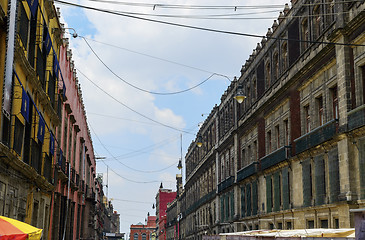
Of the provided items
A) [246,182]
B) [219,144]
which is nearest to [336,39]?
[246,182]

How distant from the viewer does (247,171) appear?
117 feet

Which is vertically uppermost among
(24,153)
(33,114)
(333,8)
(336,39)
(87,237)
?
(333,8)

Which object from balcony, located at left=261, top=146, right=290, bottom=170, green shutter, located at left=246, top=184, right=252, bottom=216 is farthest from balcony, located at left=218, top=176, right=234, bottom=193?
balcony, located at left=261, top=146, right=290, bottom=170

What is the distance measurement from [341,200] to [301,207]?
5148 mm

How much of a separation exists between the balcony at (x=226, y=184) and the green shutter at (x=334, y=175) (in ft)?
63.6

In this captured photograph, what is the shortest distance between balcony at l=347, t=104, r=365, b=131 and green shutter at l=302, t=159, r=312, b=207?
5.24 meters

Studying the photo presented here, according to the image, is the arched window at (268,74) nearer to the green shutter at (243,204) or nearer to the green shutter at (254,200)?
the green shutter at (254,200)

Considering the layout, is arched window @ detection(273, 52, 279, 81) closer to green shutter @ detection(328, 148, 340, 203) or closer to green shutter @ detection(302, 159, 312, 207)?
green shutter @ detection(302, 159, 312, 207)

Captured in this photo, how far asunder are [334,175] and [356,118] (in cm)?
318

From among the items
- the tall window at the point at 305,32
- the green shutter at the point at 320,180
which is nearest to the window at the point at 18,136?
the green shutter at the point at 320,180

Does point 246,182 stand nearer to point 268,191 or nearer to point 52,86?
point 268,191

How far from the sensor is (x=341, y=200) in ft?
66.3

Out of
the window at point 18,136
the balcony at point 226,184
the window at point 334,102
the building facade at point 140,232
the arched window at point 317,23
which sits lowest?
the building facade at point 140,232

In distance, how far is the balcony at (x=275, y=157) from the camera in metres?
27.6
